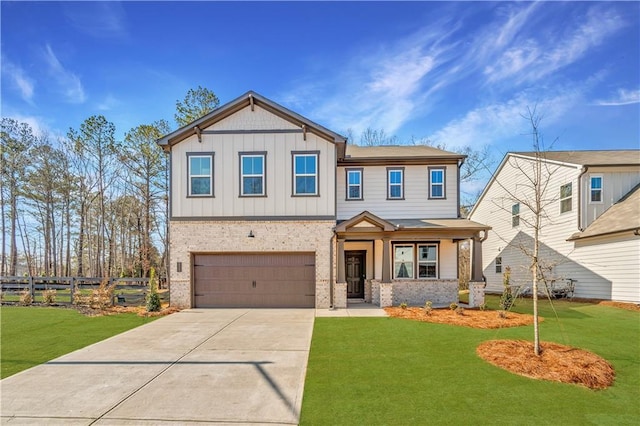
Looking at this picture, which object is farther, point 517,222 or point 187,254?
point 517,222

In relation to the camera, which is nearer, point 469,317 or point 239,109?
point 469,317

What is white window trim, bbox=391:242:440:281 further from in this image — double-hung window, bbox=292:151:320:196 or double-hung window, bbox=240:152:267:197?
double-hung window, bbox=240:152:267:197

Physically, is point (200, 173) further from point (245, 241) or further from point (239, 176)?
point (245, 241)

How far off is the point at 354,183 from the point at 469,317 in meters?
6.93

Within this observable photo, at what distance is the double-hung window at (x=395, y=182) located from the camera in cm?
1422

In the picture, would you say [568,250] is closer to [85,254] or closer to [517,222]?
[517,222]

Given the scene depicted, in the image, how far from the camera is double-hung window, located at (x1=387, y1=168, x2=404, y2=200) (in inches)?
560

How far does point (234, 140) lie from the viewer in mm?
12703

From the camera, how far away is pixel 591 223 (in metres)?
13.9

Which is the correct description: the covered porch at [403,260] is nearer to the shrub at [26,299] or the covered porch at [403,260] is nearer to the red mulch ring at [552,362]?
the red mulch ring at [552,362]

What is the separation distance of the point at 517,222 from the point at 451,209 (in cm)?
625

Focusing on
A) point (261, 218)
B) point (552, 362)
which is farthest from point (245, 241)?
point (552, 362)

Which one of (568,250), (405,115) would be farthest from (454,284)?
(405,115)

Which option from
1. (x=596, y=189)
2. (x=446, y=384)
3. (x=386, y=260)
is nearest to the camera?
(x=446, y=384)
